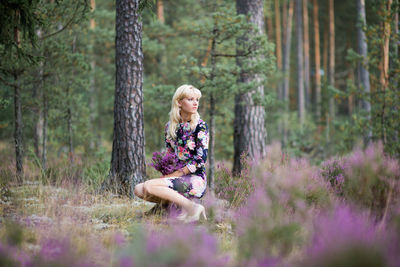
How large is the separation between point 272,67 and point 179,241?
17.4ft

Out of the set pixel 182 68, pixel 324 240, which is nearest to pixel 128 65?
pixel 182 68

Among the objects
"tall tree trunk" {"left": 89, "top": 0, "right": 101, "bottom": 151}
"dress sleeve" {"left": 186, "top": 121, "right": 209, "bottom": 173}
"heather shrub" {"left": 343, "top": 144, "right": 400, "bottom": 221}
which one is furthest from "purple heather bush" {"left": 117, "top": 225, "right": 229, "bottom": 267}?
"tall tree trunk" {"left": 89, "top": 0, "right": 101, "bottom": 151}

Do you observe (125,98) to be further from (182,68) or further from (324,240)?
(324,240)

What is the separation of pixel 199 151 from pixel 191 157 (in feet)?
0.60

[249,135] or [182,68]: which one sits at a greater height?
[182,68]

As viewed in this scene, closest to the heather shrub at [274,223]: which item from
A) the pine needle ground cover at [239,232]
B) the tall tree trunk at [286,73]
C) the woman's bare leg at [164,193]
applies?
the pine needle ground cover at [239,232]

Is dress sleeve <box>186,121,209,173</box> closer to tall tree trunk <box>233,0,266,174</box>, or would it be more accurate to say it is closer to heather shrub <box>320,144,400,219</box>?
heather shrub <box>320,144,400,219</box>

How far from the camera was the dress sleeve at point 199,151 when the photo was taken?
13.9 ft

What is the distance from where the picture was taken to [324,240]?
7.55 ft

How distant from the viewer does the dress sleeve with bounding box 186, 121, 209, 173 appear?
167 inches

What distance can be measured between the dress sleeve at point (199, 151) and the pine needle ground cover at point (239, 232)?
2.41 ft

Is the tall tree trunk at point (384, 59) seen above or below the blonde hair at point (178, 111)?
above

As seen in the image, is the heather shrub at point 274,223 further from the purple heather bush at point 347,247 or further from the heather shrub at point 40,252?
the heather shrub at point 40,252

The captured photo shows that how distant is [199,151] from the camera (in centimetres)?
424
